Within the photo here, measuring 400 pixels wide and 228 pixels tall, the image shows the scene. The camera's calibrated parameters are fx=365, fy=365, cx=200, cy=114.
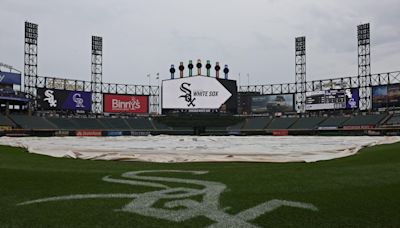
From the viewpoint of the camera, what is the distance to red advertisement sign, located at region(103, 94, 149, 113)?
69.6 metres

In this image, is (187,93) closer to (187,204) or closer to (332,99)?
(332,99)

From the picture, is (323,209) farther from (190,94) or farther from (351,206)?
(190,94)

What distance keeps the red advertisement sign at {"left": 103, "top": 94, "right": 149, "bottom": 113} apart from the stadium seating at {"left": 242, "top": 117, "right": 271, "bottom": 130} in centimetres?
2032

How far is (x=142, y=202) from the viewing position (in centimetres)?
445

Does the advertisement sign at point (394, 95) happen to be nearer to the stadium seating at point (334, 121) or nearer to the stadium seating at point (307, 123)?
the stadium seating at point (334, 121)

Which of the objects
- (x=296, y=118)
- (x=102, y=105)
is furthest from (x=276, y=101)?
(x=102, y=105)

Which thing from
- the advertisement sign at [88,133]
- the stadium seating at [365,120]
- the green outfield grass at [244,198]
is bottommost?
the advertisement sign at [88,133]

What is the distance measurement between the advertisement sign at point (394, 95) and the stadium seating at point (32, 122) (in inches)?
2102

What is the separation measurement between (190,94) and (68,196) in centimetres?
5707

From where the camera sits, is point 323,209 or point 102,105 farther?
point 102,105

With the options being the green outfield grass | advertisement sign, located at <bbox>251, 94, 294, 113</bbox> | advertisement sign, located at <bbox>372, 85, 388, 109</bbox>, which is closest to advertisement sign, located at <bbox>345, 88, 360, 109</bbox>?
advertisement sign, located at <bbox>372, 85, 388, 109</bbox>

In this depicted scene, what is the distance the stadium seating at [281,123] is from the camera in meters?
66.5

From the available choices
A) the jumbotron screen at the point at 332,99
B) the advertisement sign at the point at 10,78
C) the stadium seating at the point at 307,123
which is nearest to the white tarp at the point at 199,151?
the stadium seating at the point at 307,123

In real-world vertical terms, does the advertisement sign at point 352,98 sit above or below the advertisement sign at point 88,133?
above
